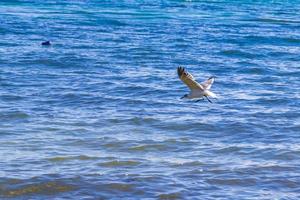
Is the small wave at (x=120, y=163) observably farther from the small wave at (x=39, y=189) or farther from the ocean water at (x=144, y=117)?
the small wave at (x=39, y=189)

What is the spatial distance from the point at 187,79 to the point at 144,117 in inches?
155

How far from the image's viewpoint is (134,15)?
43188 millimetres

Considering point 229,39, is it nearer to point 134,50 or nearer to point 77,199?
point 134,50

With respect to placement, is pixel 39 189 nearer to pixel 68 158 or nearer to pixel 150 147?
pixel 68 158

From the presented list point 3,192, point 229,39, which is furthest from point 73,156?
point 229,39

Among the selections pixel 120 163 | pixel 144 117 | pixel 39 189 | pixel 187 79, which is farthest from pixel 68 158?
pixel 144 117

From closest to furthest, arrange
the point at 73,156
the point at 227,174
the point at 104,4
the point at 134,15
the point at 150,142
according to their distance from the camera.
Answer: the point at 227,174
the point at 73,156
the point at 150,142
the point at 134,15
the point at 104,4

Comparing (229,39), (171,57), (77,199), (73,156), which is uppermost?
(229,39)

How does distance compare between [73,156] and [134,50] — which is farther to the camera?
[134,50]

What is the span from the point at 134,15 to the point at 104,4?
9072mm

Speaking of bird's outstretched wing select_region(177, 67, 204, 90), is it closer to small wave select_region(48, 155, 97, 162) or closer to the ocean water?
the ocean water

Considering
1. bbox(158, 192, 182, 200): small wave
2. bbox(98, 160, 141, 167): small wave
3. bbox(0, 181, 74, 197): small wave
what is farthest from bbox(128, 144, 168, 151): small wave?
bbox(158, 192, 182, 200): small wave

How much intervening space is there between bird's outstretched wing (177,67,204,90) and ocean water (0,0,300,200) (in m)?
1.23

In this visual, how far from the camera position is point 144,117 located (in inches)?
621
